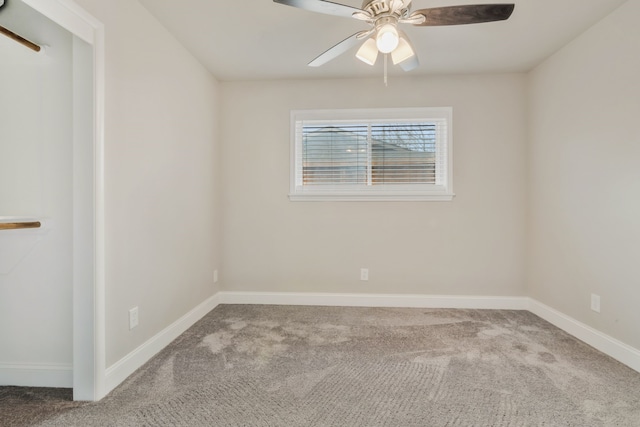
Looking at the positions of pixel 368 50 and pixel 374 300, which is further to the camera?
pixel 374 300

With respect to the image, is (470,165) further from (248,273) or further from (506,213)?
(248,273)

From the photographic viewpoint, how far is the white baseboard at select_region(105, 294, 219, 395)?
1.81 m

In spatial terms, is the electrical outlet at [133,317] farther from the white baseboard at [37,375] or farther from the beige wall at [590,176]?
the beige wall at [590,176]

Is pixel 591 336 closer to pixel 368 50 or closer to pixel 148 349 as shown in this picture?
pixel 368 50

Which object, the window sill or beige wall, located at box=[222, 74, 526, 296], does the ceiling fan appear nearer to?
beige wall, located at box=[222, 74, 526, 296]

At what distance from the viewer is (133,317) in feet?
6.57

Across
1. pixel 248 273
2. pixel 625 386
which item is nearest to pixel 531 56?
pixel 625 386

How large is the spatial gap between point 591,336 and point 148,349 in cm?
330

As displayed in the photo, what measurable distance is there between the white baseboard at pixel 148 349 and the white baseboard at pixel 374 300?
1.66ft

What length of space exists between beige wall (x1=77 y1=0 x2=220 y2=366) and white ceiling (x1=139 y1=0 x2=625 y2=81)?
0.78ft

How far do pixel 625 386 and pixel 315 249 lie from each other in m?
2.49

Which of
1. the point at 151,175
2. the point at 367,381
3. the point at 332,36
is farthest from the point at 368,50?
the point at 367,381

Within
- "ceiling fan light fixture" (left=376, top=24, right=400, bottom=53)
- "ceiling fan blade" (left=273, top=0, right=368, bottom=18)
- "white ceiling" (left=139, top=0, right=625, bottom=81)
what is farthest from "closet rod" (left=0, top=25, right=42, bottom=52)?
"ceiling fan light fixture" (left=376, top=24, right=400, bottom=53)

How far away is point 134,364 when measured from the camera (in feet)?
6.52
